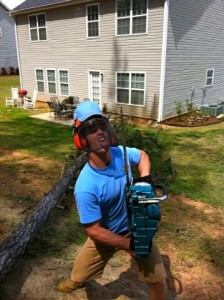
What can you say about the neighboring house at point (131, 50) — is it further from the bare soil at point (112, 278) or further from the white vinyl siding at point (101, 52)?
the bare soil at point (112, 278)

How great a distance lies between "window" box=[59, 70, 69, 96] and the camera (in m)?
17.5

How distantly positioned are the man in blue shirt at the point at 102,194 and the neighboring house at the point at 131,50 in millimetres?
11057

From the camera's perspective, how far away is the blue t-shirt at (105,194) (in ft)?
7.89

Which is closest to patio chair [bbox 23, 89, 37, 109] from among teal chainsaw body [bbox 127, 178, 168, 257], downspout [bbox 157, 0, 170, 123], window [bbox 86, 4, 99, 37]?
window [bbox 86, 4, 99, 37]

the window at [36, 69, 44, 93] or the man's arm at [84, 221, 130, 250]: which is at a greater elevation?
the window at [36, 69, 44, 93]

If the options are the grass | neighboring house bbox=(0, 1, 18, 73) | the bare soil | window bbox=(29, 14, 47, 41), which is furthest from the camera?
neighboring house bbox=(0, 1, 18, 73)

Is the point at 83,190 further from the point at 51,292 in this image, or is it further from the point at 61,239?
the point at 61,239

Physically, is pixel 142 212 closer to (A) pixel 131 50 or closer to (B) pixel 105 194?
(B) pixel 105 194

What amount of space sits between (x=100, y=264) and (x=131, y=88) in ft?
39.7

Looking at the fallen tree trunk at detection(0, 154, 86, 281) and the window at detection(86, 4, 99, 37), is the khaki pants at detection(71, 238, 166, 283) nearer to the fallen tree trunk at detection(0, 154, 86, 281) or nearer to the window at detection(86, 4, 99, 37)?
the fallen tree trunk at detection(0, 154, 86, 281)

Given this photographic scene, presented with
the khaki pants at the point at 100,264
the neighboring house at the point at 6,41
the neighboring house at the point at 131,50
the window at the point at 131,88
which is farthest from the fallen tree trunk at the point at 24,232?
the neighboring house at the point at 6,41

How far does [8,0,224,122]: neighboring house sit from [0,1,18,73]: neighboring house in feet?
57.9

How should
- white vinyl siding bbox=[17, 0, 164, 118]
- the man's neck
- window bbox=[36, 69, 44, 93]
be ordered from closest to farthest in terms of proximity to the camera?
1. the man's neck
2. white vinyl siding bbox=[17, 0, 164, 118]
3. window bbox=[36, 69, 44, 93]

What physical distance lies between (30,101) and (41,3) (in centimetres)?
583
